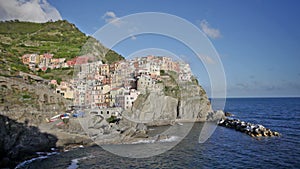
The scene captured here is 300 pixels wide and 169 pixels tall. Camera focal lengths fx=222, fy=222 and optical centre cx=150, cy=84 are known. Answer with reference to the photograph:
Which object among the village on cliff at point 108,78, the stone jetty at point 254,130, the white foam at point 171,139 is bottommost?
the white foam at point 171,139

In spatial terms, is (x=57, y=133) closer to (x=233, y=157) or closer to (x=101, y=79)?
(x=233, y=157)

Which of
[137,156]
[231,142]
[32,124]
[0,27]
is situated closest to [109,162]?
[137,156]

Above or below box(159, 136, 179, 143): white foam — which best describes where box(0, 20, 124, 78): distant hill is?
above

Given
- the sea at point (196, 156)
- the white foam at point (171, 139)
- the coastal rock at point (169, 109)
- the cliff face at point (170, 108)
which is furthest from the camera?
the cliff face at point (170, 108)

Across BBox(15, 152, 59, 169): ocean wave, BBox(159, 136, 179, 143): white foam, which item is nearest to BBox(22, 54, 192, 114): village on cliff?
BBox(159, 136, 179, 143): white foam

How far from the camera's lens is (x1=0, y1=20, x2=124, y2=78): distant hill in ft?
146

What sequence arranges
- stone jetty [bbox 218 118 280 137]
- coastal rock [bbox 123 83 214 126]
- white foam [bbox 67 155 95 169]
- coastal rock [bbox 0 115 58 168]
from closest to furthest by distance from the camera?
1. white foam [bbox 67 155 95 169]
2. coastal rock [bbox 0 115 58 168]
3. stone jetty [bbox 218 118 280 137]
4. coastal rock [bbox 123 83 214 126]

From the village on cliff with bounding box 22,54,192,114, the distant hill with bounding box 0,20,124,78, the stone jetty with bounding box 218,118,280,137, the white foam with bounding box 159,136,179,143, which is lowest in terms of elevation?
the white foam with bounding box 159,136,179,143

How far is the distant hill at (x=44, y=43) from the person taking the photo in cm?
4457

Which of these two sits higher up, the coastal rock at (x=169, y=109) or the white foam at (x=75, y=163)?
the coastal rock at (x=169, y=109)

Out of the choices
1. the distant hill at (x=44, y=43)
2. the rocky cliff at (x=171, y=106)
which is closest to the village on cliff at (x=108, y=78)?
the rocky cliff at (x=171, y=106)

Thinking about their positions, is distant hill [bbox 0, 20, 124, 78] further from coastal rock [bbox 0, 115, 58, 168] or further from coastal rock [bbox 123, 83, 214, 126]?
coastal rock [bbox 123, 83, 214, 126]

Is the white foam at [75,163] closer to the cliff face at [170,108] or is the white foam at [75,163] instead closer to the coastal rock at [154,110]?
the cliff face at [170,108]

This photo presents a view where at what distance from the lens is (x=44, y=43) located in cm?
6406
